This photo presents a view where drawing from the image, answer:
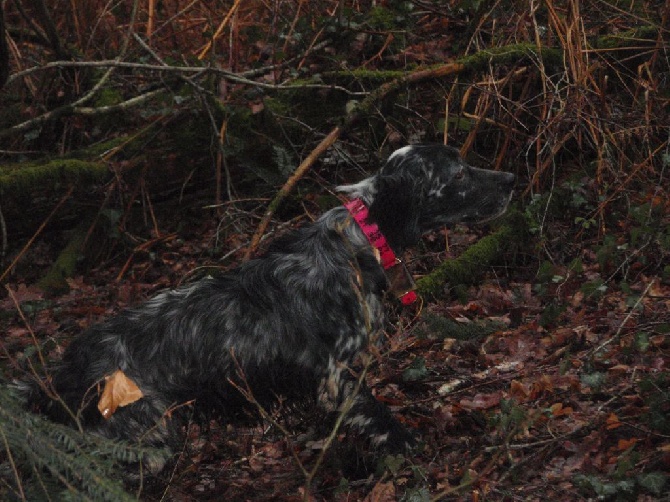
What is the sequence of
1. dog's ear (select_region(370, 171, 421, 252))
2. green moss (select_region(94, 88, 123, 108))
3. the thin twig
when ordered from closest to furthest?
dog's ear (select_region(370, 171, 421, 252)) → the thin twig → green moss (select_region(94, 88, 123, 108))

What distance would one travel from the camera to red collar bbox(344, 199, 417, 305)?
513cm

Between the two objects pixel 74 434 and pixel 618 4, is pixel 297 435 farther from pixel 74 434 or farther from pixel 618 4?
pixel 618 4

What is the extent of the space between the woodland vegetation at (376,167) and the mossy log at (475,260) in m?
0.02

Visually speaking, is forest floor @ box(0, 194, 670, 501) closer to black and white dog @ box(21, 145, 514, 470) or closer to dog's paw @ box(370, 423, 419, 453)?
dog's paw @ box(370, 423, 419, 453)

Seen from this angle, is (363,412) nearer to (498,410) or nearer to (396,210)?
(498,410)

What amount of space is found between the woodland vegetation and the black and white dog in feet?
0.93

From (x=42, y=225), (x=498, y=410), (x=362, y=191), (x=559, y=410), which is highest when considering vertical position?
(x=362, y=191)

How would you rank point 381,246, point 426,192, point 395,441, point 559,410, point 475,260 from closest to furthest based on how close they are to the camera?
point 559,410, point 395,441, point 381,246, point 426,192, point 475,260

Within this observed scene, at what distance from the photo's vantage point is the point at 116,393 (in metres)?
4.31

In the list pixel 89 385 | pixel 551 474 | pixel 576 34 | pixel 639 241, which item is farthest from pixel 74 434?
pixel 576 34

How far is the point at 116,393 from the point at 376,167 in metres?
4.35

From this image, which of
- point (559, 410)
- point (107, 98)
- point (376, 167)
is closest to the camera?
point (559, 410)

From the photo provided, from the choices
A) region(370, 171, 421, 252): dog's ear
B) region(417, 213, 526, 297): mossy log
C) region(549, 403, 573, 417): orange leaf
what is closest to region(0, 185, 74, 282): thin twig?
region(417, 213, 526, 297): mossy log

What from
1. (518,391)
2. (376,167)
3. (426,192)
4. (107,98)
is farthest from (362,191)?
(107,98)
